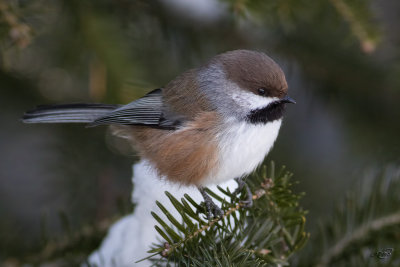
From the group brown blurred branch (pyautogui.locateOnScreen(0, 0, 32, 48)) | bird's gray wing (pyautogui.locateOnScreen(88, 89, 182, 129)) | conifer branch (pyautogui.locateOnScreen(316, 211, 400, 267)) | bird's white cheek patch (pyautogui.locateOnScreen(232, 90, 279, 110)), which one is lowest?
conifer branch (pyautogui.locateOnScreen(316, 211, 400, 267))

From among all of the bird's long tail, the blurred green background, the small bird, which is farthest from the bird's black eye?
the bird's long tail

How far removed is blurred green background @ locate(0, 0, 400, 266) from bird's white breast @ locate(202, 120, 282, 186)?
1.43 feet

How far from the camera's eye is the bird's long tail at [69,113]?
2268 millimetres

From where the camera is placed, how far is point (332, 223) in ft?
6.31

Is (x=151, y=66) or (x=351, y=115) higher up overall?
(x=151, y=66)

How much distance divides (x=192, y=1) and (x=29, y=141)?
5.68ft

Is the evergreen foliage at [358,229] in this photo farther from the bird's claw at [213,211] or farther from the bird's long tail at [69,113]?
the bird's long tail at [69,113]

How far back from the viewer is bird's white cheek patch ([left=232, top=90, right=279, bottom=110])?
210 centimetres

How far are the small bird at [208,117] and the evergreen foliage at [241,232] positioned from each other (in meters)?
0.24

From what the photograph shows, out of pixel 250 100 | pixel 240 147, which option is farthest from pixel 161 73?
pixel 240 147

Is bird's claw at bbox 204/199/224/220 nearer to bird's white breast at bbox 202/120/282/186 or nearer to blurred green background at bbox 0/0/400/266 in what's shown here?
bird's white breast at bbox 202/120/282/186

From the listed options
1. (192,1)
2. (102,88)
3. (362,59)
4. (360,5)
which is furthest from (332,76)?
(102,88)

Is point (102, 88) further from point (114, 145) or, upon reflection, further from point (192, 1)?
point (192, 1)

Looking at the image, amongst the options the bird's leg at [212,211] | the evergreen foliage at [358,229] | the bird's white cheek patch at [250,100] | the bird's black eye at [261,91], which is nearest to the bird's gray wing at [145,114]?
the bird's white cheek patch at [250,100]
